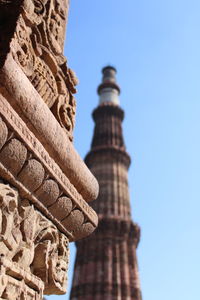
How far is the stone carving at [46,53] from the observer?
1.51 meters

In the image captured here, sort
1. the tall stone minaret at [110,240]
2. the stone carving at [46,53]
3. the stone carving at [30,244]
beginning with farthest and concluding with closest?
the tall stone minaret at [110,240]
the stone carving at [46,53]
the stone carving at [30,244]

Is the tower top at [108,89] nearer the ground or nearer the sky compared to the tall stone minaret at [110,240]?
nearer the sky

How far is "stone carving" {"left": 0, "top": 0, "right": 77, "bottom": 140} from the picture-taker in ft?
4.95

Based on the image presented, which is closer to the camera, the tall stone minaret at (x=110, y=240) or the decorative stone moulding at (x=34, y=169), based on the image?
the decorative stone moulding at (x=34, y=169)

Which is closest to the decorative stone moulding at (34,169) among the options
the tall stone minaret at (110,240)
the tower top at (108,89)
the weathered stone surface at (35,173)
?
the weathered stone surface at (35,173)

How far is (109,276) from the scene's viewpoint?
11461mm

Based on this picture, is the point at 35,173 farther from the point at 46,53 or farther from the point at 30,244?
the point at 46,53

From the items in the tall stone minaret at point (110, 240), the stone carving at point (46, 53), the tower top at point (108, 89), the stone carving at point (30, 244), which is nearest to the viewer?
the stone carving at point (30, 244)

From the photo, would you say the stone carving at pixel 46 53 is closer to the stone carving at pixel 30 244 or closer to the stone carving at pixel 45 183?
the stone carving at pixel 45 183

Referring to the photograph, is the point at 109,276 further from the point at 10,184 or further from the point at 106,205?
the point at 10,184

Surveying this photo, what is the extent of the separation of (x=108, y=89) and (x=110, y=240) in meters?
9.26

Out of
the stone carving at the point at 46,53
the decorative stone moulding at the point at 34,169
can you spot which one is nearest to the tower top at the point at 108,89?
the stone carving at the point at 46,53

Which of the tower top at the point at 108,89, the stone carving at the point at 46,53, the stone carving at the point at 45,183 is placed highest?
the tower top at the point at 108,89

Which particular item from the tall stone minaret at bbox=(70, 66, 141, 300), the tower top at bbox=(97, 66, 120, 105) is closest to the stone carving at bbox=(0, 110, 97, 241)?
the tall stone minaret at bbox=(70, 66, 141, 300)
